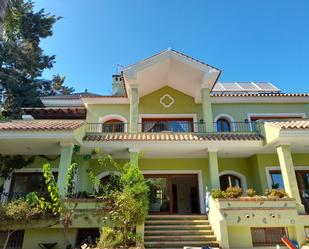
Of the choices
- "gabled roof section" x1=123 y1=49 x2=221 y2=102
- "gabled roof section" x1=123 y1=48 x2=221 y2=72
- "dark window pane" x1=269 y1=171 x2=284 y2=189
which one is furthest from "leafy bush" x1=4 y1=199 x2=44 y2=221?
"dark window pane" x1=269 y1=171 x2=284 y2=189

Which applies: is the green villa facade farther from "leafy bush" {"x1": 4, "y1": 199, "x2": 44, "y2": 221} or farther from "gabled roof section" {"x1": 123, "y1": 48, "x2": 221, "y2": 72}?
"leafy bush" {"x1": 4, "y1": 199, "x2": 44, "y2": 221}

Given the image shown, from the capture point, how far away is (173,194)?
16547 millimetres

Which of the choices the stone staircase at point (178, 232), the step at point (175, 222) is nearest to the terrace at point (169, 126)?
the stone staircase at point (178, 232)

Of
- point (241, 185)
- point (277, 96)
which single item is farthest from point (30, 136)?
point (277, 96)

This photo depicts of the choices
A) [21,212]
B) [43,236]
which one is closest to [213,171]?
[43,236]

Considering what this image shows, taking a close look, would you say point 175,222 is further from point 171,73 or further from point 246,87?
point 246,87

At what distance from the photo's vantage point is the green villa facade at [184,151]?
11891 millimetres

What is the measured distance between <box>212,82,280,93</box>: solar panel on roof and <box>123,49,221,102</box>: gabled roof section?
17.8ft

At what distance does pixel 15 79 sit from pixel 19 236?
1904cm

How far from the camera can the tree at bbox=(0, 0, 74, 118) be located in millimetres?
27156

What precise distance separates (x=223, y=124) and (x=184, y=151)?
→ 14.8ft

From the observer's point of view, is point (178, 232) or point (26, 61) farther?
point (26, 61)

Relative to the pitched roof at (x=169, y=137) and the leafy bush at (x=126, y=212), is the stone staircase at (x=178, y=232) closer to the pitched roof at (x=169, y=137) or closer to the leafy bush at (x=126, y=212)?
the leafy bush at (x=126, y=212)

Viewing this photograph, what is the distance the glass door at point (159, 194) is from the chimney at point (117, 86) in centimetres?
886
